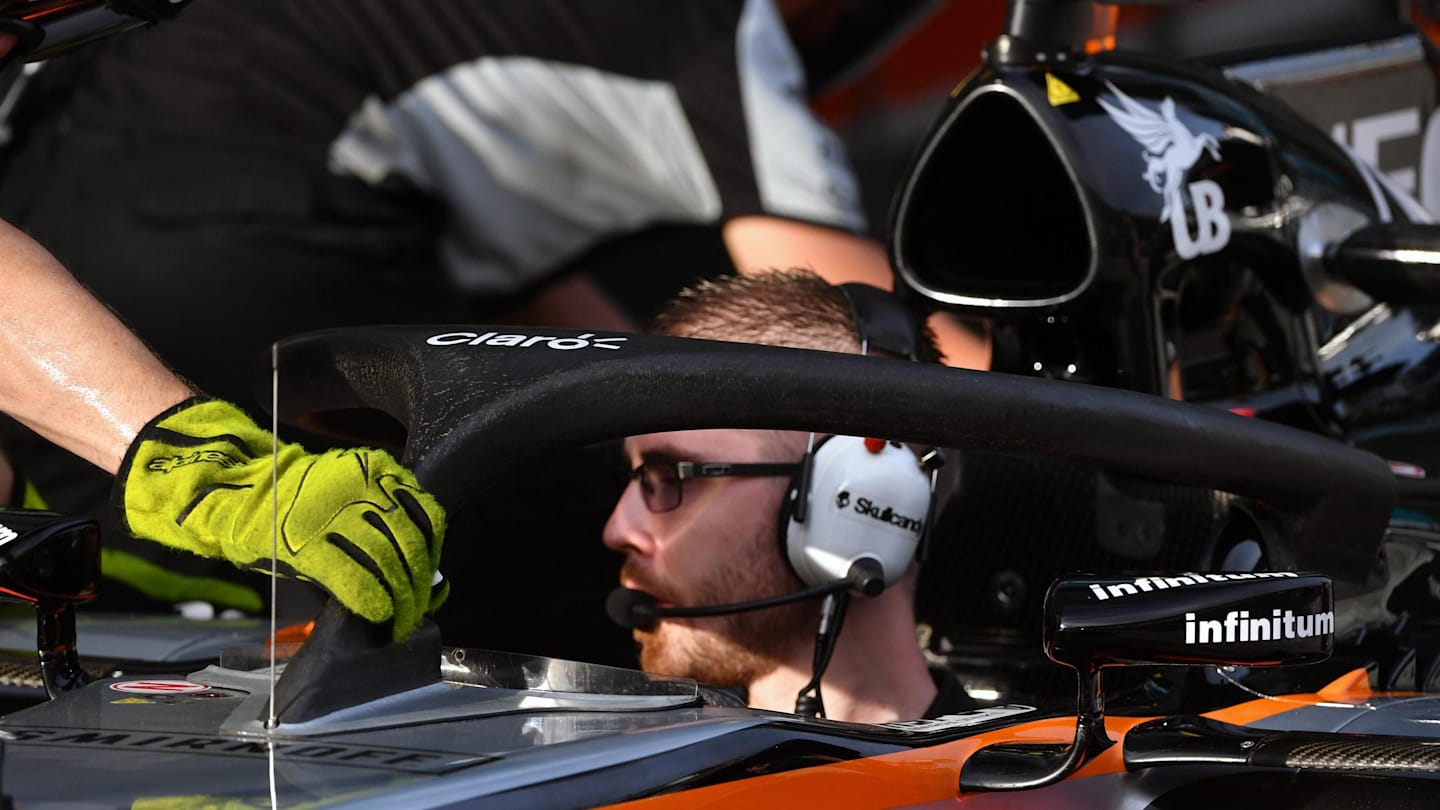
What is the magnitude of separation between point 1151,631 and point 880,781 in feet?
0.74

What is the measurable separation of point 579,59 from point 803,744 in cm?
288

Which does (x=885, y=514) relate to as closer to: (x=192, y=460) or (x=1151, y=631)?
(x=1151, y=631)

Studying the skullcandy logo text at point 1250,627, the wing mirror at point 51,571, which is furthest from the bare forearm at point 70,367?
the skullcandy logo text at point 1250,627

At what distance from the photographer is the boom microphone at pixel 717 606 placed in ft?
5.97

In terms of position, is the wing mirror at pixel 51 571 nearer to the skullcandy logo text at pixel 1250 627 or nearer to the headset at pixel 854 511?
the headset at pixel 854 511

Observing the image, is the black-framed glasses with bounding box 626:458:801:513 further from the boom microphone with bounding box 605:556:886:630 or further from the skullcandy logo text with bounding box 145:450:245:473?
the skullcandy logo text with bounding box 145:450:245:473

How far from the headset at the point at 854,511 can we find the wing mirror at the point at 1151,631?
52 cm

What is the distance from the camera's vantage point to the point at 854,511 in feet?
6.03

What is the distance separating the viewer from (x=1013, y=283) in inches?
84.0

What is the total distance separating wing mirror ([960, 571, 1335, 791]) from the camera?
1253 millimetres

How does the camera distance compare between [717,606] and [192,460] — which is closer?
[192,460]

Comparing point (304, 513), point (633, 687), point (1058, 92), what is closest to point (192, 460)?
point (304, 513)

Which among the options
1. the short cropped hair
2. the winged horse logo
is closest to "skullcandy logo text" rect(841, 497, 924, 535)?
the short cropped hair

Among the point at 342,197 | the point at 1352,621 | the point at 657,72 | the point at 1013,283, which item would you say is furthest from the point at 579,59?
the point at 1352,621
